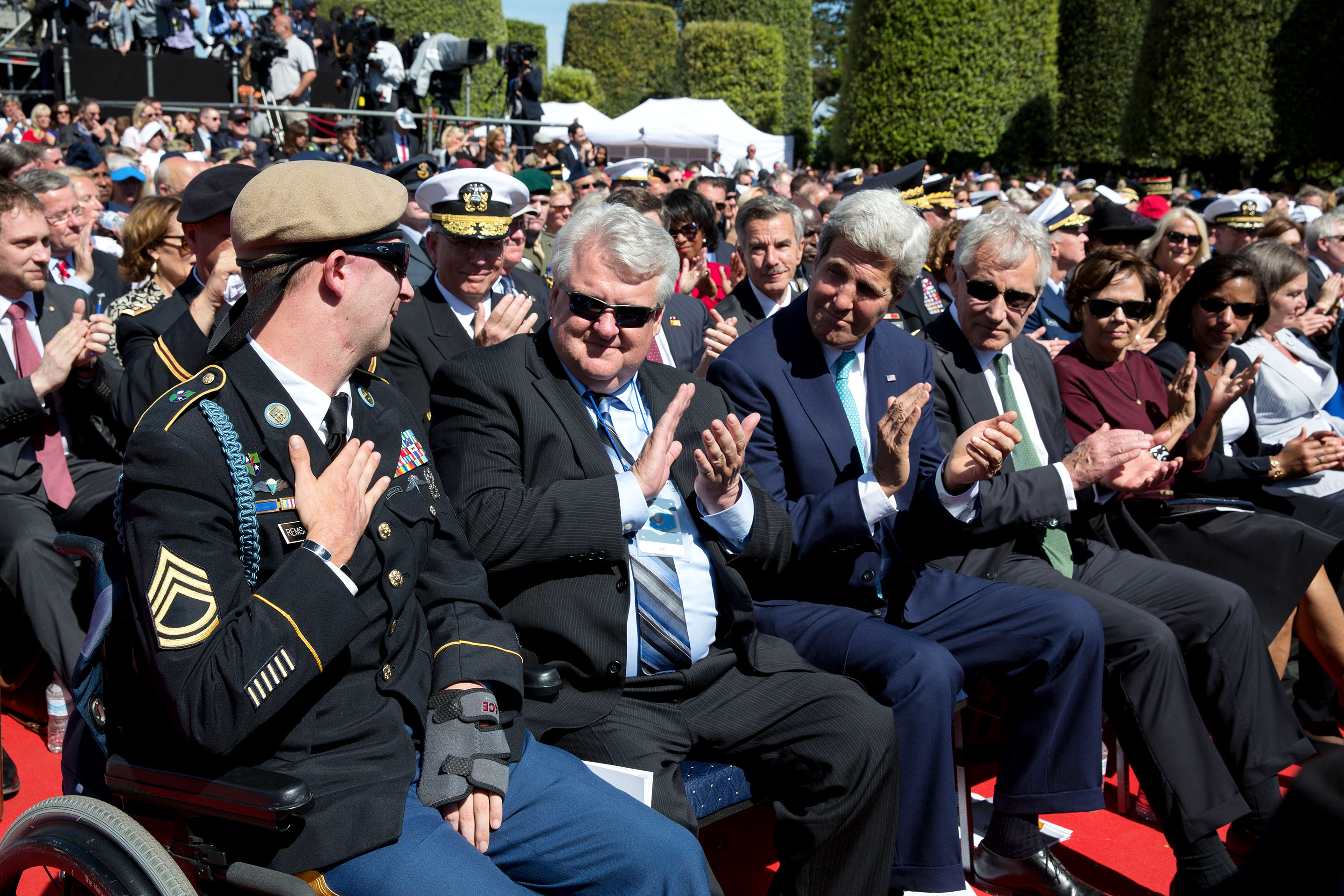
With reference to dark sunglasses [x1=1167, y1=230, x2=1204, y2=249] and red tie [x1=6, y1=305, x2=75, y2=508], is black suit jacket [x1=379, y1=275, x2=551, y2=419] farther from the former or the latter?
dark sunglasses [x1=1167, y1=230, x2=1204, y2=249]

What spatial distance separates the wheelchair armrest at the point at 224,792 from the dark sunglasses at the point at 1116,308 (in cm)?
332

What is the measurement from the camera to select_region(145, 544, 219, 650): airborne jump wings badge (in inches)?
65.9

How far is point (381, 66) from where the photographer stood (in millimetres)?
14641

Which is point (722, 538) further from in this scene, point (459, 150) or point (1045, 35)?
point (1045, 35)

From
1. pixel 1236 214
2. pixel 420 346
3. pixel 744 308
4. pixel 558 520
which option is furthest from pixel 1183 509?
pixel 1236 214

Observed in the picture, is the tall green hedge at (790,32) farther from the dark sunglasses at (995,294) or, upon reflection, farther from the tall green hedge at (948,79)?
the dark sunglasses at (995,294)

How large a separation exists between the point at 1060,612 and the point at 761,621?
865mm

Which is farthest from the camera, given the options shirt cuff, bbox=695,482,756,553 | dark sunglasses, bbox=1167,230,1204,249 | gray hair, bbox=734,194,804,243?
dark sunglasses, bbox=1167,230,1204,249

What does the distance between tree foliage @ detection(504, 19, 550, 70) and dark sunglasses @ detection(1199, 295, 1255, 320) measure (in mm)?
36883

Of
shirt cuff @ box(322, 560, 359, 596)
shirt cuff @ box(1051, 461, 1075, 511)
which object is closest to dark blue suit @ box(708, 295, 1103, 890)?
shirt cuff @ box(1051, 461, 1075, 511)

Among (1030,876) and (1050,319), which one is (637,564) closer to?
(1030,876)

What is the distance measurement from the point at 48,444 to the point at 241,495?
7.54 feet

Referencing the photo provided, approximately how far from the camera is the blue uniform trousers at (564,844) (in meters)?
1.91

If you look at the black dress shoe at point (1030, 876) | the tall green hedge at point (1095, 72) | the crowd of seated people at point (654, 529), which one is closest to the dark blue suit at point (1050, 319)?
the crowd of seated people at point (654, 529)
